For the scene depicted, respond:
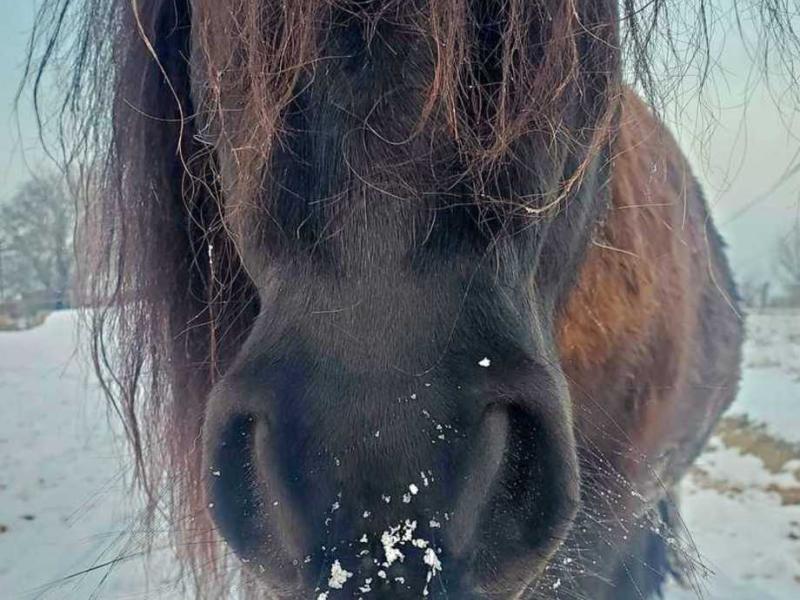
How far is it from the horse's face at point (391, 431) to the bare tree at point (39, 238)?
116 centimetres

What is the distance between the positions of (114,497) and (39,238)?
2.18m

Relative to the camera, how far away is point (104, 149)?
4.91ft

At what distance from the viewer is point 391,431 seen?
32.1 inches

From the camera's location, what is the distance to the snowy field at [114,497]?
3293 mm

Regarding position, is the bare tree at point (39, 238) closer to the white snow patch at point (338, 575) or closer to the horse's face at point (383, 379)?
the horse's face at point (383, 379)

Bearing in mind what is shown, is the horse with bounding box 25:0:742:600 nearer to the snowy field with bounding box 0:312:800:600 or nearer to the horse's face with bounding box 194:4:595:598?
the horse's face with bounding box 194:4:595:598

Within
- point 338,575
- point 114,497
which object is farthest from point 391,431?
point 114,497

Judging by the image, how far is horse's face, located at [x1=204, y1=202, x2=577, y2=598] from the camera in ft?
2.64

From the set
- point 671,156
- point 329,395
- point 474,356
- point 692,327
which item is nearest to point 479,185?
point 474,356

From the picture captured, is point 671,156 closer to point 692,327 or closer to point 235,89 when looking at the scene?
point 692,327

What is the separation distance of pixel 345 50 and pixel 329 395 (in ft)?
1.48

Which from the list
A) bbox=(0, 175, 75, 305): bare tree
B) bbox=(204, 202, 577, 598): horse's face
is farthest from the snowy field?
bbox=(204, 202, 577, 598): horse's face

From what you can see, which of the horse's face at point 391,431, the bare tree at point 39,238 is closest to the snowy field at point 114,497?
the bare tree at point 39,238

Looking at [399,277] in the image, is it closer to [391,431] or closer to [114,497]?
[391,431]
